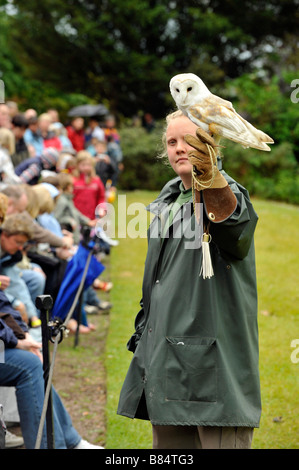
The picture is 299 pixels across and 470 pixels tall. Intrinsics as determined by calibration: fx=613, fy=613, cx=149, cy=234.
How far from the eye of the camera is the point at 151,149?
64.6 ft

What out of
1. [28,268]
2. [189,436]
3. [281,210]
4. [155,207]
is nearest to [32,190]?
[28,268]

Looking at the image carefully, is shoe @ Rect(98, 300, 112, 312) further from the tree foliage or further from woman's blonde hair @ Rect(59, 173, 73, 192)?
the tree foliage

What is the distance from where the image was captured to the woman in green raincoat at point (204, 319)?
2412mm

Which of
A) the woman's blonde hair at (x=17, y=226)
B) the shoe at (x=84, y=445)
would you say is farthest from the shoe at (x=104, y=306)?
the shoe at (x=84, y=445)

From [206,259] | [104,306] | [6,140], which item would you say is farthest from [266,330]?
[206,259]

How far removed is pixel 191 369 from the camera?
2512 millimetres

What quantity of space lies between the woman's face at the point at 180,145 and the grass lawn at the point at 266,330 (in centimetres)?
194

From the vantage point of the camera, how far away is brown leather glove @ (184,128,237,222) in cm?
227

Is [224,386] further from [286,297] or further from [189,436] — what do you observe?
[286,297]

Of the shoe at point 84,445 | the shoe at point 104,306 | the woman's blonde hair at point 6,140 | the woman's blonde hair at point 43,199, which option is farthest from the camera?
the woman's blonde hair at point 6,140

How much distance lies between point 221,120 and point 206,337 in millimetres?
876

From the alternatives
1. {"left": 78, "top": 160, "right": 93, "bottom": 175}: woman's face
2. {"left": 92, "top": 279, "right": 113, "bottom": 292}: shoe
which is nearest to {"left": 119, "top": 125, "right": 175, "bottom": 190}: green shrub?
{"left": 78, "top": 160, "right": 93, "bottom": 175}: woman's face

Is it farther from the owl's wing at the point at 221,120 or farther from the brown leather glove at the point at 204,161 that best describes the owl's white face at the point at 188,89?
the brown leather glove at the point at 204,161
